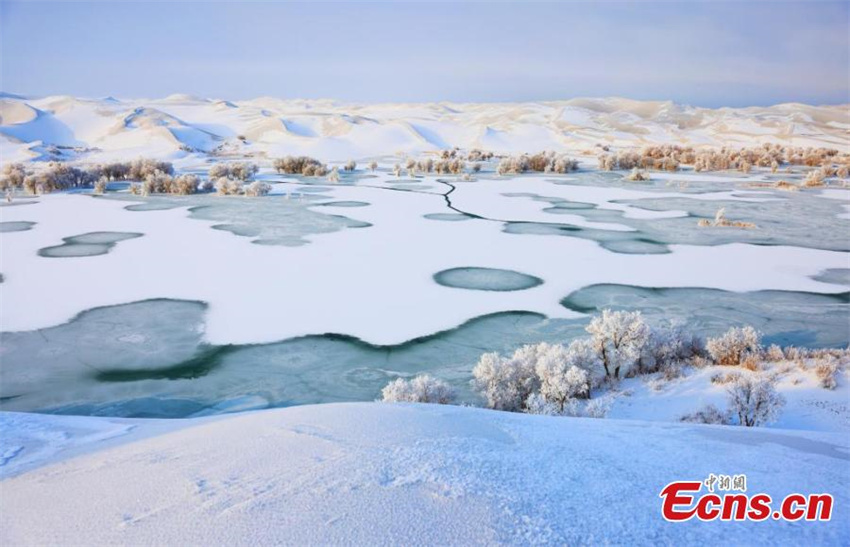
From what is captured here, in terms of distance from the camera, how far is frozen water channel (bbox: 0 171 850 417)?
559cm

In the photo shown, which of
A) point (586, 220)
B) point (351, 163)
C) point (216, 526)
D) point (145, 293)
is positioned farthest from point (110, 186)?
point (216, 526)

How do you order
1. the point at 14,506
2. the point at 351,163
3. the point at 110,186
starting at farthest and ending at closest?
the point at 351,163 → the point at 110,186 → the point at 14,506

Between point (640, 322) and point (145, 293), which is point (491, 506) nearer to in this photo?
point (640, 322)

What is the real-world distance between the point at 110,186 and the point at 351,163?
10.3 meters

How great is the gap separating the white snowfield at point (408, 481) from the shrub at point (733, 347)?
6.78 feet

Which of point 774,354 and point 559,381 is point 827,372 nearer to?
point 774,354

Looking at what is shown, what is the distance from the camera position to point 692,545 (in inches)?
81.4

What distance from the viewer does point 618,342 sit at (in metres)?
5.87

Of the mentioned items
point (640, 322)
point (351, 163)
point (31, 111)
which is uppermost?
point (31, 111)

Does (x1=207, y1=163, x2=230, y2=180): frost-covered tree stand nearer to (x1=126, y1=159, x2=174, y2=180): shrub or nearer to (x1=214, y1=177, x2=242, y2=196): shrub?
(x1=126, y1=159, x2=174, y2=180): shrub

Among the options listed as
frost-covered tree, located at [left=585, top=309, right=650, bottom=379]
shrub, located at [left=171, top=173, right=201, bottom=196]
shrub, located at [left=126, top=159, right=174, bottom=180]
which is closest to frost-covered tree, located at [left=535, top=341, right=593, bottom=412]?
frost-covered tree, located at [left=585, top=309, right=650, bottom=379]

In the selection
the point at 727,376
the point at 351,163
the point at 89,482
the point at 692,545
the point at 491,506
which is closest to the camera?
the point at 692,545

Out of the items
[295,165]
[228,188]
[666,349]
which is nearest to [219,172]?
[295,165]

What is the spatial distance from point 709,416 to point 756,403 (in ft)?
1.12
